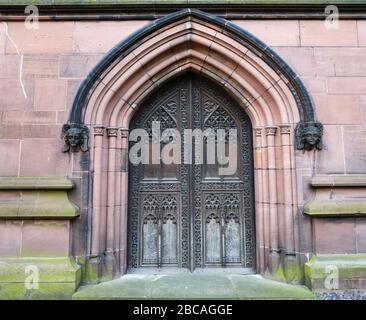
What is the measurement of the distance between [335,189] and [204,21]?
2.75 m

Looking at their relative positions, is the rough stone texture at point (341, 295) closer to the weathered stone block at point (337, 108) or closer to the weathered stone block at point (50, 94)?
the weathered stone block at point (337, 108)

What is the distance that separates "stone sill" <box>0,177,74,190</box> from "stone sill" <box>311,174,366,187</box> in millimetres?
3005

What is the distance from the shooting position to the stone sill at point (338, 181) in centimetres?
350

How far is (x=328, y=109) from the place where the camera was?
12.2 feet

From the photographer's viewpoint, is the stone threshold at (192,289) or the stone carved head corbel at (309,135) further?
the stone carved head corbel at (309,135)

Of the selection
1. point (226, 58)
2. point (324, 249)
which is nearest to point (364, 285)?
point (324, 249)

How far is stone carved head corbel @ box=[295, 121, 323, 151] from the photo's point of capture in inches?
139

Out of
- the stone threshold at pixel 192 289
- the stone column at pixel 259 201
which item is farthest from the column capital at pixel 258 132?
the stone threshold at pixel 192 289

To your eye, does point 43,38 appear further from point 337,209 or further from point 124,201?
point 337,209

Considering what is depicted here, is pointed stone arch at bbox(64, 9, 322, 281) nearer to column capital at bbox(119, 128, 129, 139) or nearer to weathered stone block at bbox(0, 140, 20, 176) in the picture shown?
column capital at bbox(119, 128, 129, 139)

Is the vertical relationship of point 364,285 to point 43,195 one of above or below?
below

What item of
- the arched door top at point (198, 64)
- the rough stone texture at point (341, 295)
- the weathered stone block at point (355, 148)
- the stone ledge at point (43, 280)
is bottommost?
the rough stone texture at point (341, 295)

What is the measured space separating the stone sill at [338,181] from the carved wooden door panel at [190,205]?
0.88 m

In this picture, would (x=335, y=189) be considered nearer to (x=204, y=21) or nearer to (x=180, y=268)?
(x=180, y=268)
